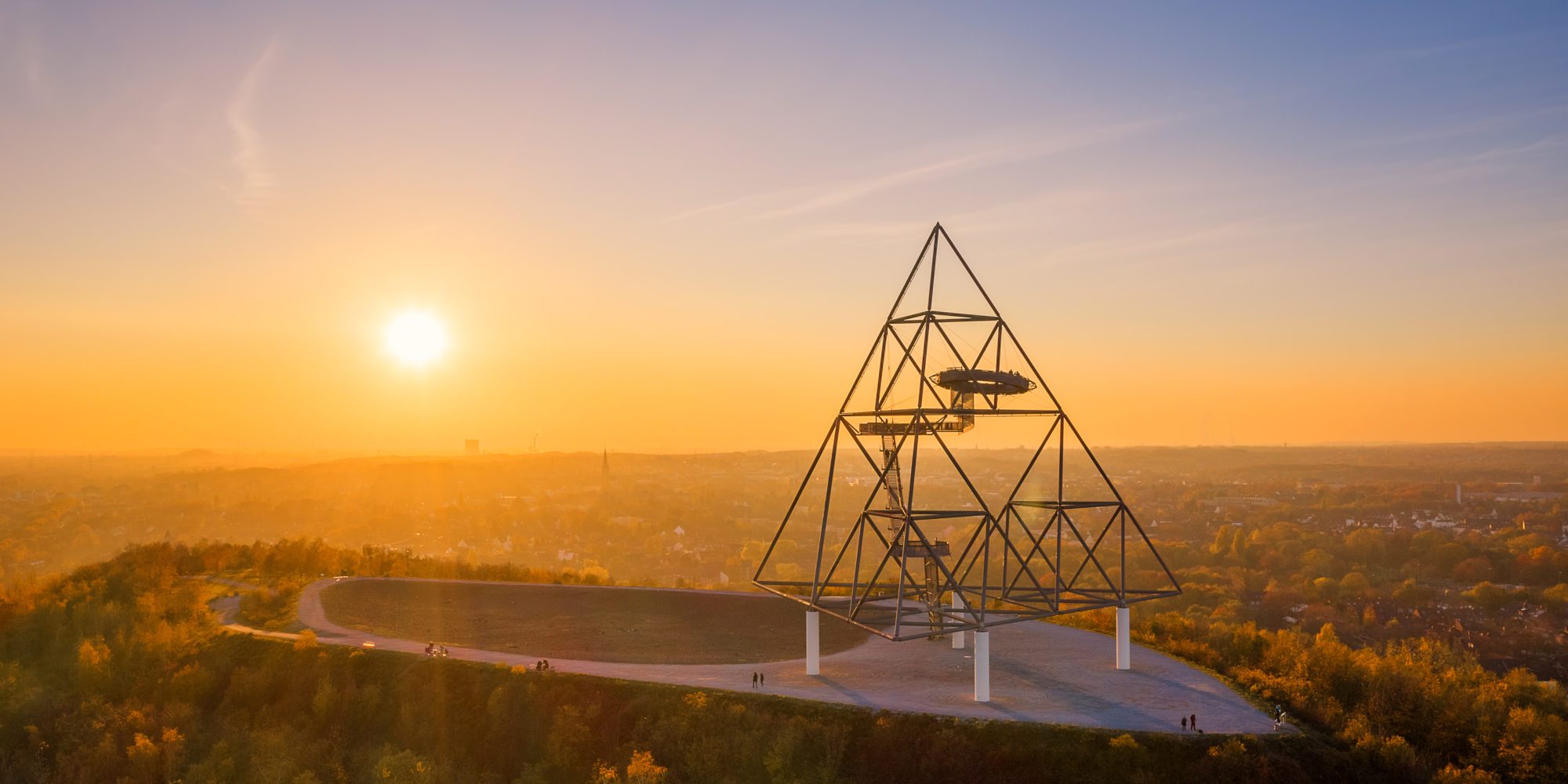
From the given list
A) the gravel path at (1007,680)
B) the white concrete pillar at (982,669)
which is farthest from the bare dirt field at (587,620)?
the white concrete pillar at (982,669)

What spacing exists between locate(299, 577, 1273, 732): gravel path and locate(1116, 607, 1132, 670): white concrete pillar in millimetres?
589

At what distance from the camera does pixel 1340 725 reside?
31.1 m

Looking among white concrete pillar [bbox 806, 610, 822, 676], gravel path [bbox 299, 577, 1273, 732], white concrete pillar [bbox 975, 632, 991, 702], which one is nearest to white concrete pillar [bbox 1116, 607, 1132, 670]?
gravel path [bbox 299, 577, 1273, 732]

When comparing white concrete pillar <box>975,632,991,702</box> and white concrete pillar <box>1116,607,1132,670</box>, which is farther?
white concrete pillar <box>1116,607,1132,670</box>

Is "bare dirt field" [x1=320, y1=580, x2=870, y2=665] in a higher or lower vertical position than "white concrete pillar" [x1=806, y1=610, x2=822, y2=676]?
lower

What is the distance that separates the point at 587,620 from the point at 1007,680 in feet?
81.0

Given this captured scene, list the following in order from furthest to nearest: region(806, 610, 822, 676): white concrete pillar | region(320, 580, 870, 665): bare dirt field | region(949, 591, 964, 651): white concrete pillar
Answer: region(320, 580, 870, 665): bare dirt field < region(949, 591, 964, 651): white concrete pillar < region(806, 610, 822, 676): white concrete pillar

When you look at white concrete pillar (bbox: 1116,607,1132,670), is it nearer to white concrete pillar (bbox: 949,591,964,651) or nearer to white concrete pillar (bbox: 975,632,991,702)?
white concrete pillar (bbox: 949,591,964,651)

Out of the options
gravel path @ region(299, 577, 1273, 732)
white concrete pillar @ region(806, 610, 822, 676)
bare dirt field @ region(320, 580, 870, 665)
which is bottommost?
bare dirt field @ region(320, 580, 870, 665)

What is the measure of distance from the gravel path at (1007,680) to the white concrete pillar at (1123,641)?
0.59 meters

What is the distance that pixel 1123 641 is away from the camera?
38.1m

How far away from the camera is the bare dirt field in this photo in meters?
43.9

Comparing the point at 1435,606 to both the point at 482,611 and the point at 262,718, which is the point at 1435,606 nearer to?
the point at 482,611

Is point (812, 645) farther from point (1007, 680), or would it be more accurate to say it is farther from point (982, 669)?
point (982, 669)
